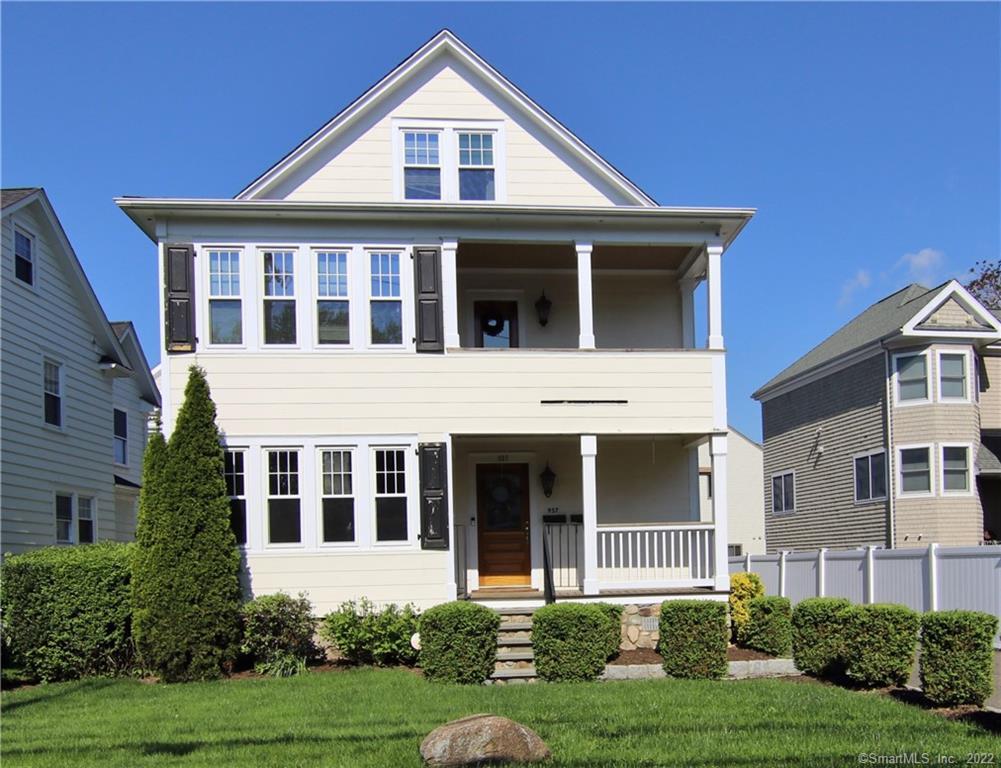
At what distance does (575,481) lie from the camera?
15719mm

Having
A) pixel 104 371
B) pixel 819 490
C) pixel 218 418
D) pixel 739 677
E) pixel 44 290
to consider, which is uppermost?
pixel 44 290

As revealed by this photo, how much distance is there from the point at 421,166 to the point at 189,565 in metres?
6.88

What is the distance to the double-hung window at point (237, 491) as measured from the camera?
13367mm

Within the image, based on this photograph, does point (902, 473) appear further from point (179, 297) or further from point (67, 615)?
point (67, 615)

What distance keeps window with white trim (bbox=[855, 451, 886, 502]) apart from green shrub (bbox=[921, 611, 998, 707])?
13.6 m

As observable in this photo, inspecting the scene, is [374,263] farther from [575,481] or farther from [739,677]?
[739,677]

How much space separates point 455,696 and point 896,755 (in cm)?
465

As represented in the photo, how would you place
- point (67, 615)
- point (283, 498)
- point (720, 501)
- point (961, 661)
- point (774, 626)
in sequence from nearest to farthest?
point (961, 661)
point (67, 615)
point (774, 626)
point (283, 498)
point (720, 501)

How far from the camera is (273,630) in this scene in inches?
496

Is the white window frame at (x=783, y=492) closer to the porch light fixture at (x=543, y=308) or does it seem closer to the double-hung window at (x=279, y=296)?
the porch light fixture at (x=543, y=308)

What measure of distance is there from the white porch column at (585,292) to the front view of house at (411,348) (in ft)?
0.11

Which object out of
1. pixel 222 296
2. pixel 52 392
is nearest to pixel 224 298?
pixel 222 296

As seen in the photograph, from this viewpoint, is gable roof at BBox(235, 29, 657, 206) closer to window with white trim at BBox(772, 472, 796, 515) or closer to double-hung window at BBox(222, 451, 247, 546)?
double-hung window at BBox(222, 451, 247, 546)

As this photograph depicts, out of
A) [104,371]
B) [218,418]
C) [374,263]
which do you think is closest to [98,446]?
[104,371]
